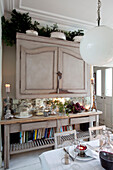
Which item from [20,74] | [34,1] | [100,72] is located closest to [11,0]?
[34,1]

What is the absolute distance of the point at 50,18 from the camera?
102 inches

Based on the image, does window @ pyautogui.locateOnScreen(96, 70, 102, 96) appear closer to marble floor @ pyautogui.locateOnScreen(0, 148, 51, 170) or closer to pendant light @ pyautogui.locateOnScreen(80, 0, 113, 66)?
marble floor @ pyautogui.locateOnScreen(0, 148, 51, 170)

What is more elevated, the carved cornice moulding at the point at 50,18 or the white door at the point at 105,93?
the carved cornice moulding at the point at 50,18

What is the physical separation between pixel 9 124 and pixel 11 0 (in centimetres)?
212

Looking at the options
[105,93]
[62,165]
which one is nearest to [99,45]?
[62,165]

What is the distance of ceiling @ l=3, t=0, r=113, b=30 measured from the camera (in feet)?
6.98

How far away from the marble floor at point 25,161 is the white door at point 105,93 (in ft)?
8.75

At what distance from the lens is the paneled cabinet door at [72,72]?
2.52 meters

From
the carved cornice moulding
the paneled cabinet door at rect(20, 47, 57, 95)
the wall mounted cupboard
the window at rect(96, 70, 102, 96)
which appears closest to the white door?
the window at rect(96, 70, 102, 96)

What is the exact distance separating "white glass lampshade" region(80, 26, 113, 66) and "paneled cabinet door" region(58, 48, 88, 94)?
1.42 meters

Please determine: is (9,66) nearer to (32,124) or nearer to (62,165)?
(32,124)

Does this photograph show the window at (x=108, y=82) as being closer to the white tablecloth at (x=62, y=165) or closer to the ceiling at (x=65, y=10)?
the ceiling at (x=65, y=10)

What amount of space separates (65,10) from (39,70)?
1.28 m

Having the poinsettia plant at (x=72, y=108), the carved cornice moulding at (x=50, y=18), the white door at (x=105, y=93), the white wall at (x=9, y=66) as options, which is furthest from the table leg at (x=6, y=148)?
the white door at (x=105, y=93)
